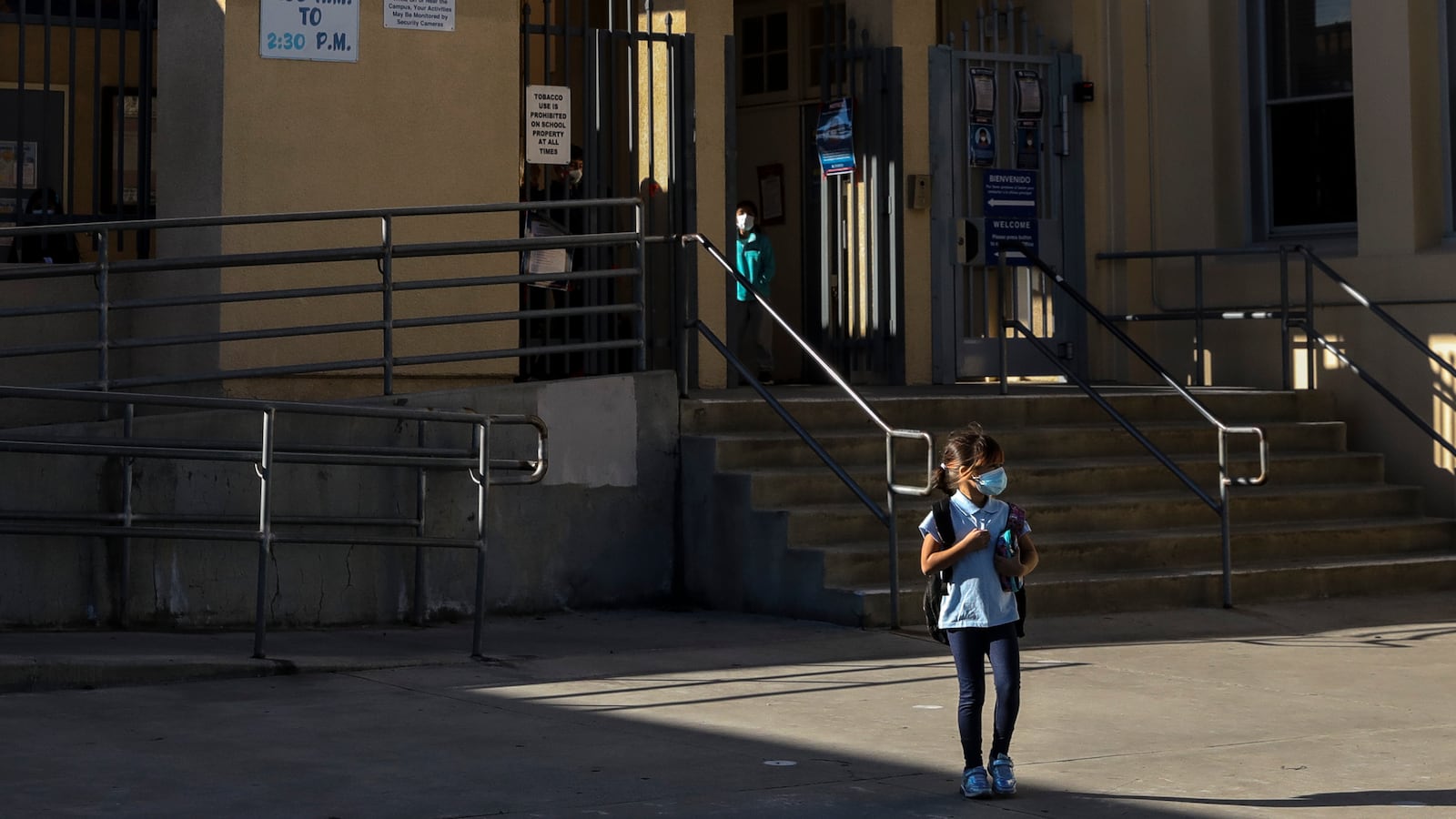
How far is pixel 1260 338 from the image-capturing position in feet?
48.8

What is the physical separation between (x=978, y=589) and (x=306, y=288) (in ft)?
20.6

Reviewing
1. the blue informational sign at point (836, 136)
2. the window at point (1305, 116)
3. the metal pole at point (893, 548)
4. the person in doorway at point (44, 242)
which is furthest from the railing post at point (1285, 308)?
the person in doorway at point (44, 242)

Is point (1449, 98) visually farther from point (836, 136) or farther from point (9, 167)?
point (9, 167)

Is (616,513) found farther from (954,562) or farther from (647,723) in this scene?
(954,562)

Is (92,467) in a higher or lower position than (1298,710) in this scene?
higher

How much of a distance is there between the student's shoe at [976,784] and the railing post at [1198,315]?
8.81m

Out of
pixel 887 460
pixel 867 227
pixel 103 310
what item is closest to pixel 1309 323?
pixel 867 227

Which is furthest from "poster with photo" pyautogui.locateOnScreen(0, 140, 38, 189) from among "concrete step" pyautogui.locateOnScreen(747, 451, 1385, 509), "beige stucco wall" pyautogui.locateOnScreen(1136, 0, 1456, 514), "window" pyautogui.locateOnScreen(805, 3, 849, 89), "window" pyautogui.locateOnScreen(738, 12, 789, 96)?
"beige stucco wall" pyautogui.locateOnScreen(1136, 0, 1456, 514)

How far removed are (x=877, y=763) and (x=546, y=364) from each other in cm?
632

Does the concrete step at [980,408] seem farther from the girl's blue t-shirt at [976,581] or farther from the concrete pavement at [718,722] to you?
the girl's blue t-shirt at [976,581]

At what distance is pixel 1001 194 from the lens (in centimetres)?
1518

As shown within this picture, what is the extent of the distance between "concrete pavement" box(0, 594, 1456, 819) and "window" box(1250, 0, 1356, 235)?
4.79 meters

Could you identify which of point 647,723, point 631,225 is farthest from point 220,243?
point 647,723

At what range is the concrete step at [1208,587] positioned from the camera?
10773 mm
